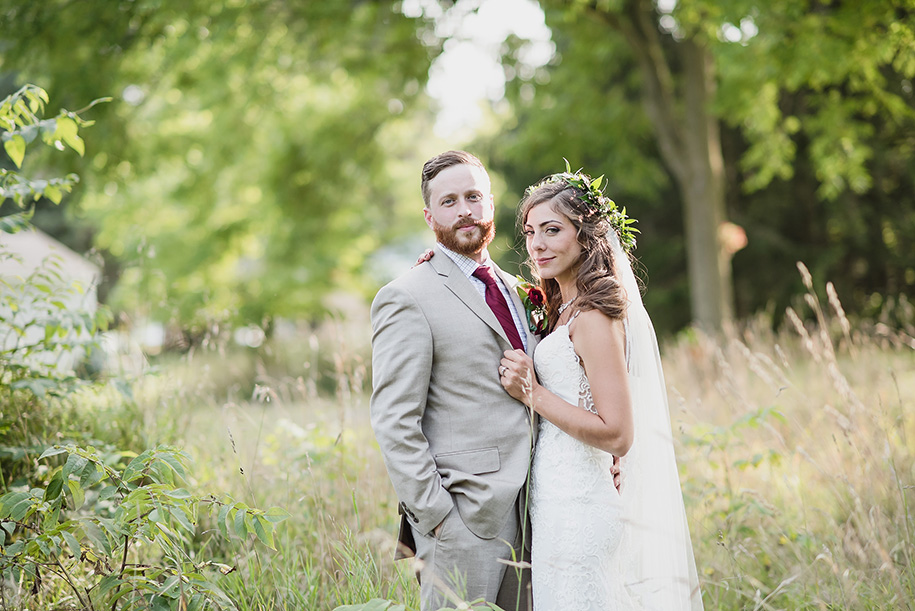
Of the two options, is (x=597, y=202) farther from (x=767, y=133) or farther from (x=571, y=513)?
(x=767, y=133)

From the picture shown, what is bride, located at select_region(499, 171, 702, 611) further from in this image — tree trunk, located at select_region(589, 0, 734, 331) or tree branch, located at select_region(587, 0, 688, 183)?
tree branch, located at select_region(587, 0, 688, 183)

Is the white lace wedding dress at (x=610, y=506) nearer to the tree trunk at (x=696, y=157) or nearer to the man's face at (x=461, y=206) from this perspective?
the man's face at (x=461, y=206)

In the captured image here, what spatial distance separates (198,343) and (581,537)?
3427mm

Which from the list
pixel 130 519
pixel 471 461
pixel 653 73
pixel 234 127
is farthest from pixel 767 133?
pixel 130 519

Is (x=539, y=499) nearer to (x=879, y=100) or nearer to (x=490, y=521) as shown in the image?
→ (x=490, y=521)

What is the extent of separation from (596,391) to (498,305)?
1.90ft

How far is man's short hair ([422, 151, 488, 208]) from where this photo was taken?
3.09 meters

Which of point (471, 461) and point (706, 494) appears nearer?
point (471, 461)

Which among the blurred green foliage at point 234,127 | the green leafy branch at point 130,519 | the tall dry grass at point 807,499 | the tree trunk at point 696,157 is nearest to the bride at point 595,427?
the tall dry grass at point 807,499

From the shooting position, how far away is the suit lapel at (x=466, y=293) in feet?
9.80

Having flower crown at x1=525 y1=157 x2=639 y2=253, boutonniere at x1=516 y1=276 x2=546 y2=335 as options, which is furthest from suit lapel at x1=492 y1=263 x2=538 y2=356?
flower crown at x1=525 y1=157 x2=639 y2=253

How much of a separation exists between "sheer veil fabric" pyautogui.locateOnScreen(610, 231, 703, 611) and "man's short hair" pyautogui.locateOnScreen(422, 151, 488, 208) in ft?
2.42

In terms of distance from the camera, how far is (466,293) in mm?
3002

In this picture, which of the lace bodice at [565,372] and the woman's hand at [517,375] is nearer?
the woman's hand at [517,375]
